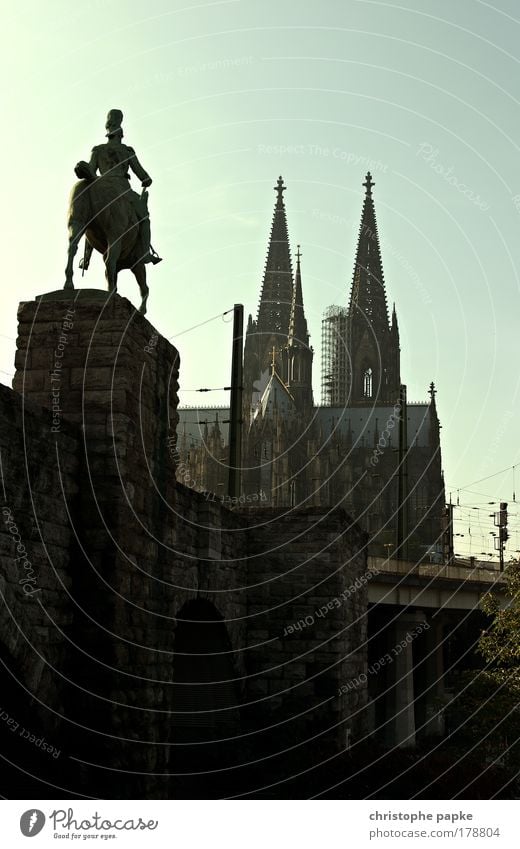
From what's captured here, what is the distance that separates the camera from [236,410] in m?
20.9

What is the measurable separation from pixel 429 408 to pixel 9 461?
95.9 m

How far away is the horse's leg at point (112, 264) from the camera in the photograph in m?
12.7

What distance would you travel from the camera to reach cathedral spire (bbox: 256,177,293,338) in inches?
4540

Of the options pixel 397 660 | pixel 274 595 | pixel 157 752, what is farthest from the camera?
pixel 397 660

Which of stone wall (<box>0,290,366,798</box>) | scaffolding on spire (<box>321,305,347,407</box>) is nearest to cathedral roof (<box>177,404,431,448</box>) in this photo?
scaffolding on spire (<box>321,305,347,407</box>)

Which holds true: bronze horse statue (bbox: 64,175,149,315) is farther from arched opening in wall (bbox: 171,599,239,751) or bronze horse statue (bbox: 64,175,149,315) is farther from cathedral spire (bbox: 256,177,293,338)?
cathedral spire (bbox: 256,177,293,338)

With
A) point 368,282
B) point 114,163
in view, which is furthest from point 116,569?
point 368,282

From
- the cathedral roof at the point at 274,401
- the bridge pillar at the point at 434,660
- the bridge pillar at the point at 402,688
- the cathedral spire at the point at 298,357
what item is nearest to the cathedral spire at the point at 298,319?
the cathedral spire at the point at 298,357

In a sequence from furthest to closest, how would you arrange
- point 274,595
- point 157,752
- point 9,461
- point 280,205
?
point 280,205
point 274,595
point 157,752
point 9,461

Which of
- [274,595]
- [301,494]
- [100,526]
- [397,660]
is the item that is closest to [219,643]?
[274,595]

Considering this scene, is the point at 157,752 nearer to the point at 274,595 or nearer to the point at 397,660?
the point at 274,595

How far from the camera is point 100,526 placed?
11164 millimetres

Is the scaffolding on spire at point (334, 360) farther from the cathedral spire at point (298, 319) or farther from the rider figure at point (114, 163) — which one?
the rider figure at point (114, 163)

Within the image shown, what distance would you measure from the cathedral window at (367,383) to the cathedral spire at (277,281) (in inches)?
360
